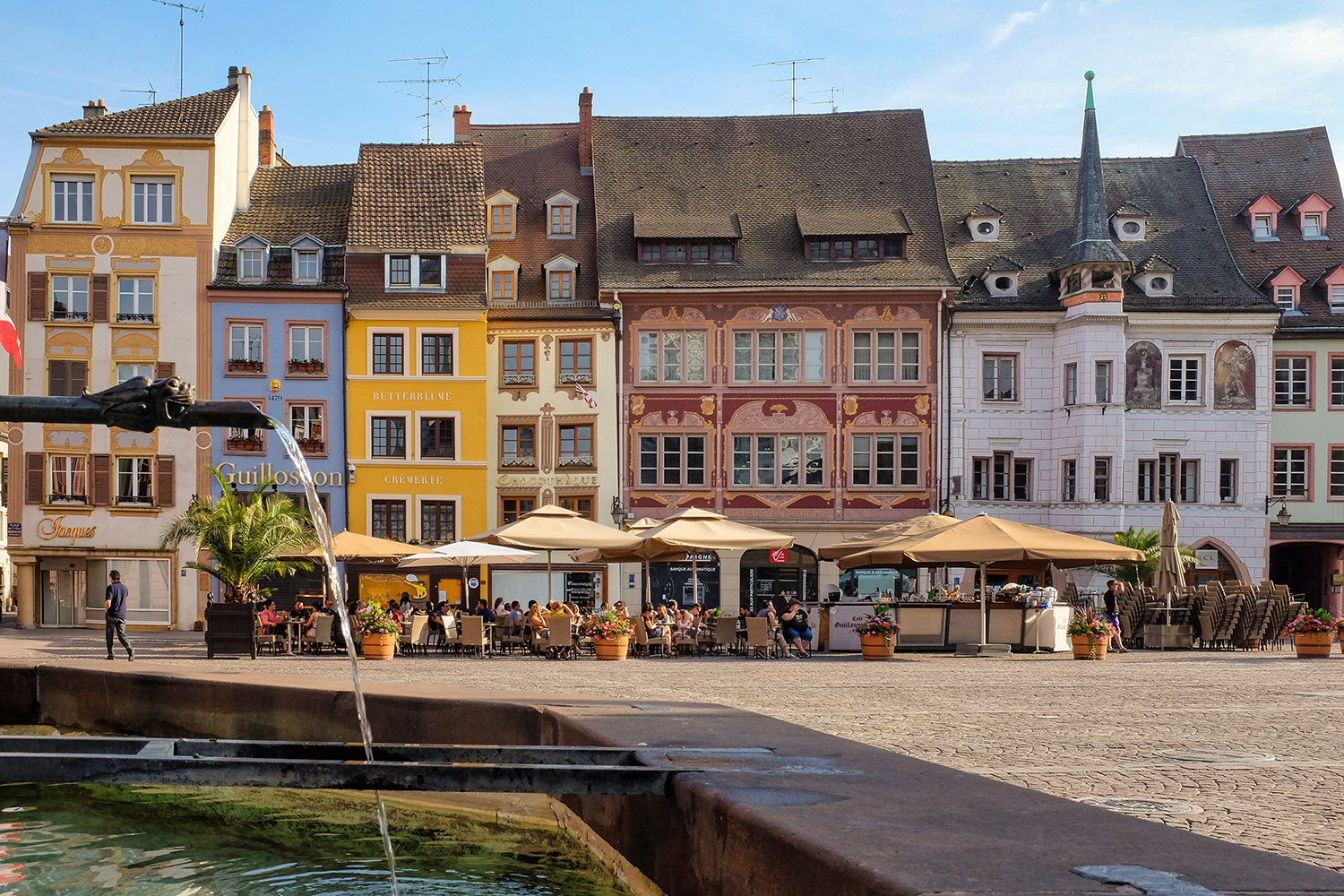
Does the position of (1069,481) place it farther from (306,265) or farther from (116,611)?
(116,611)

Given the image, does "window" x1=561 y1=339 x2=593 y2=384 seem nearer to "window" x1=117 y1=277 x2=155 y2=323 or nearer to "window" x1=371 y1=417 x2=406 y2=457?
"window" x1=371 y1=417 x2=406 y2=457

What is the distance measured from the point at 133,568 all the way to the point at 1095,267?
87.7 ft

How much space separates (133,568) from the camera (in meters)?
38.8

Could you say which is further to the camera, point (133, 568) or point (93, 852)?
point (133, 568)

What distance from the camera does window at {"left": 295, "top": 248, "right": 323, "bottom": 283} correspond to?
39.8 metres

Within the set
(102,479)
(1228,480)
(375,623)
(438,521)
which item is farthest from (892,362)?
(102,479)

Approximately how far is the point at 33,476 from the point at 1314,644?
102 ft

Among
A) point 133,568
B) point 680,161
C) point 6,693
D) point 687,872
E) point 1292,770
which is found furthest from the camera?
point 680,161

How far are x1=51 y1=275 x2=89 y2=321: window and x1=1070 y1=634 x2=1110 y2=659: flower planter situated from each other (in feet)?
90.9

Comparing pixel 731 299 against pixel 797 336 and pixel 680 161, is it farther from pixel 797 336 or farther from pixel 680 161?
pixel 680 161

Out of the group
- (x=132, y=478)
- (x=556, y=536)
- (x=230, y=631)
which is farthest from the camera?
(x=132, y=478)

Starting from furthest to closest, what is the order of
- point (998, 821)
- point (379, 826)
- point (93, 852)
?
point (379, 826) < point (93, 852) < point (998, 821)

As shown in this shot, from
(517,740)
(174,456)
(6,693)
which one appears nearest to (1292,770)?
(517,740)

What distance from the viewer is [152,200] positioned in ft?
129
